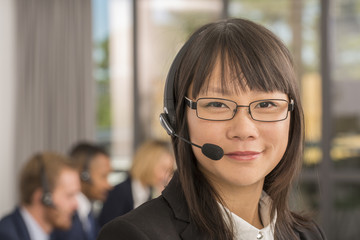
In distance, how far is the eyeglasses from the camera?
2.74 ft

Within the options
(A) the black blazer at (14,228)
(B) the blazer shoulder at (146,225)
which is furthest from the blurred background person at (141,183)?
(B) the blazer shoulder at (146,225)

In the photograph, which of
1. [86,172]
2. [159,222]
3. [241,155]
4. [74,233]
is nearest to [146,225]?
[159,222]

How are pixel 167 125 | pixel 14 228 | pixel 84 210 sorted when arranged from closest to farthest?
pixel 167 125 → pixel 14 228 → pixel 84 210

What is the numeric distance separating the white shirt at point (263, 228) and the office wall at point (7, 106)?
4614mm

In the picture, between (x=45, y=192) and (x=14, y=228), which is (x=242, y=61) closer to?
(x=14, y=228)

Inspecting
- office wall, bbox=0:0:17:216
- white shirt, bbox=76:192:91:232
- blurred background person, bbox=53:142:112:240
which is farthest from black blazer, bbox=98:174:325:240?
office wall, bbox=0:0:17:216

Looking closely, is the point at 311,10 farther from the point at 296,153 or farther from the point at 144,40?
the point at 296,153

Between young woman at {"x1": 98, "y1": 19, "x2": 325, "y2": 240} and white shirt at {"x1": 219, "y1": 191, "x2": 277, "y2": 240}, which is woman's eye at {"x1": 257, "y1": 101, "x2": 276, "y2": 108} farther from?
white shirt at {"x1": 219, "y1": 191, "x2": 277, "y2": 240}

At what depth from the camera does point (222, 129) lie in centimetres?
84

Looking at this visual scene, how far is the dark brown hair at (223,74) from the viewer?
0.84 meters

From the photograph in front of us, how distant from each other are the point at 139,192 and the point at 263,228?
278cm

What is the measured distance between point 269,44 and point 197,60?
122 millimetres

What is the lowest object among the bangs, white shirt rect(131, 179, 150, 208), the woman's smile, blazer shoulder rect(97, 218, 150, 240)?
white shirt rect(131, 179, 150, 208)

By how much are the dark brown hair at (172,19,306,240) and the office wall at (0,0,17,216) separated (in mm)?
4639
